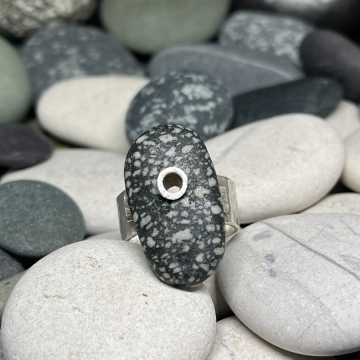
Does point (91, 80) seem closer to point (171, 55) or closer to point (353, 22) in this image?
point (171, 55)

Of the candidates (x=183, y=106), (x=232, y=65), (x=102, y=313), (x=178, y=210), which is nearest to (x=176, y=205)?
(x=178, y=210)

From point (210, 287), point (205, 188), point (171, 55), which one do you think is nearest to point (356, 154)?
point (210, 287)

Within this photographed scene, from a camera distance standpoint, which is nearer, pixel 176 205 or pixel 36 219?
pixel 176 205

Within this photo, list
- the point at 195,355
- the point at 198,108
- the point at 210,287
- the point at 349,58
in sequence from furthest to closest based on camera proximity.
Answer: the point at 349,58, the point at 198,108, the point at 210,287, the point at 195,355

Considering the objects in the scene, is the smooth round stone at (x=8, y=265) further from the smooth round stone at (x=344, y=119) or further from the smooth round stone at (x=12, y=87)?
the smooth round stone at (x=344, y=119)

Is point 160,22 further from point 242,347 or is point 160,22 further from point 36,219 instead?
point 242,347

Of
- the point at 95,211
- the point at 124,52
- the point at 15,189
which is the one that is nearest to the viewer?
the point at 15,189
